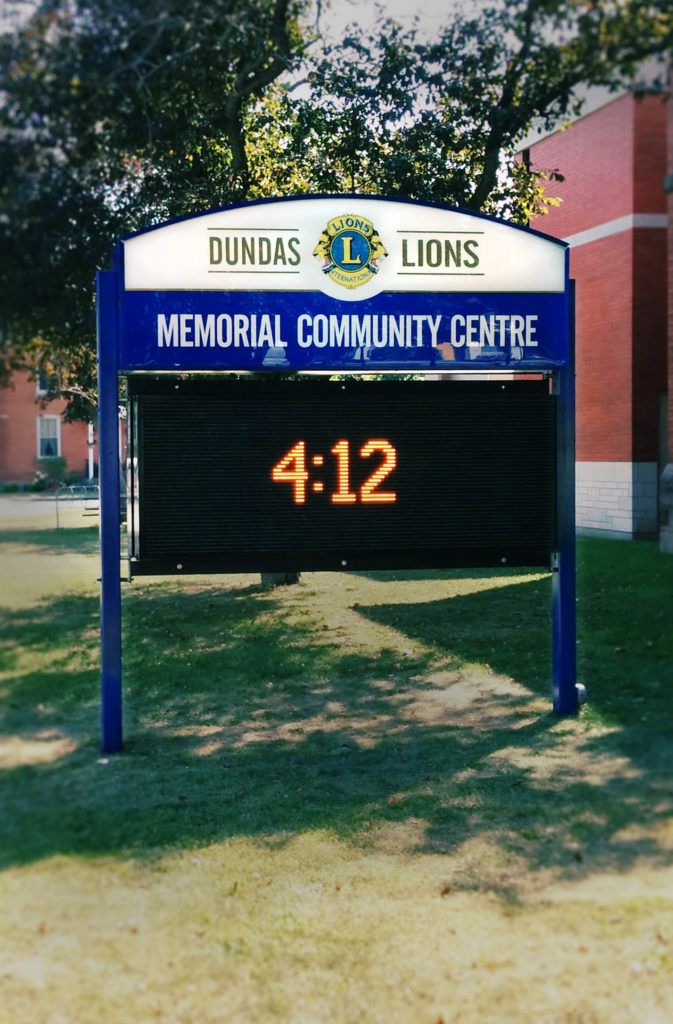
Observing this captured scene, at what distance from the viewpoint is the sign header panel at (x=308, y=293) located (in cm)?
548

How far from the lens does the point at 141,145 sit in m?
2.45

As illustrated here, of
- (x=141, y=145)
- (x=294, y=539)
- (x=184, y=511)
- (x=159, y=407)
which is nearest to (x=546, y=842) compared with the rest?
(x=294, y=539)

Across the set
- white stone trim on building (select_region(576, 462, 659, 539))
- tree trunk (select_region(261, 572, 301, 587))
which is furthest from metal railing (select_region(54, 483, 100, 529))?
tree trunk (select_region(261, 572, 301, 587))

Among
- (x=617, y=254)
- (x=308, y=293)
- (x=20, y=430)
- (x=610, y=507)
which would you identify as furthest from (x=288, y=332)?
(x=610, y=507)

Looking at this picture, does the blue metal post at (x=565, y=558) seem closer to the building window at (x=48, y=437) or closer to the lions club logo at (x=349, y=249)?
the lions club logo at (x=349, y=249)

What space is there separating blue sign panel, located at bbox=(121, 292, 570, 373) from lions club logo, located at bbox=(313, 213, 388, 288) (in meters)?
0.17

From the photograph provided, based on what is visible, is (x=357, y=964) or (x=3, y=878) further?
(x=357, y=964)

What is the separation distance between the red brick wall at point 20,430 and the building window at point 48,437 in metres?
0.02

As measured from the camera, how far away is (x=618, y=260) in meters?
4.08

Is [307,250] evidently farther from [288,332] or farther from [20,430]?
[20,430]

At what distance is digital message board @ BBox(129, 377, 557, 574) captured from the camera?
5277 mm

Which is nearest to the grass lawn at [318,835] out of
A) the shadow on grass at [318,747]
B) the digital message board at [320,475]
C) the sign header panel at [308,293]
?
the shadow on grass at [318,747]

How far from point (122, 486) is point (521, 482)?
2.19m

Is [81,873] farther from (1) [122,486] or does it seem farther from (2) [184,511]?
(1) [122,486]
